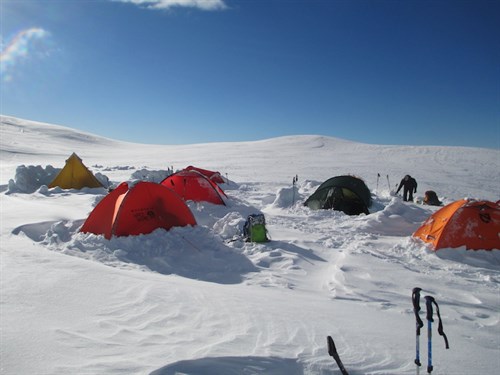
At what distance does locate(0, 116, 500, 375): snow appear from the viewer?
282cm

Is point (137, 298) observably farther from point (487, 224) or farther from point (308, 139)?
point (308, 139)

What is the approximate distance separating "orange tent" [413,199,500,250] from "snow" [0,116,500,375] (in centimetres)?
25

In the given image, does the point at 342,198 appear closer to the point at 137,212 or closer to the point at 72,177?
the point at 137,212

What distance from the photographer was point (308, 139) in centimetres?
6381

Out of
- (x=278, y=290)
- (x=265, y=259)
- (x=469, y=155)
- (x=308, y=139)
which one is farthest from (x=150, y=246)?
(x=308, y=139)

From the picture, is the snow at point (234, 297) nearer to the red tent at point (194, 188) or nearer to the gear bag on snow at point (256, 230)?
the gear bag on snow at point (256, 230)

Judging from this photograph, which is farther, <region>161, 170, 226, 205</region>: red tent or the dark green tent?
the dark green tent

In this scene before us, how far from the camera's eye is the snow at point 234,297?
282 centimetres

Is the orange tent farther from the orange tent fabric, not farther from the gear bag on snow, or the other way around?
the orange tent fabric

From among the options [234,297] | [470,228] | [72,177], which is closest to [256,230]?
[234,297]

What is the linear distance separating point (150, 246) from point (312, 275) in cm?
317

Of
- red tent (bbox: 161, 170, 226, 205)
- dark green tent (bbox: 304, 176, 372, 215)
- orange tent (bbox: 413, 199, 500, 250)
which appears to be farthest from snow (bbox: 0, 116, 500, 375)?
dark green tent (bbox: 304, 176, 372, 215)

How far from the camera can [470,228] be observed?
7434 mm

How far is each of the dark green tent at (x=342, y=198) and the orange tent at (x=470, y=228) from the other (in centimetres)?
→ 448
